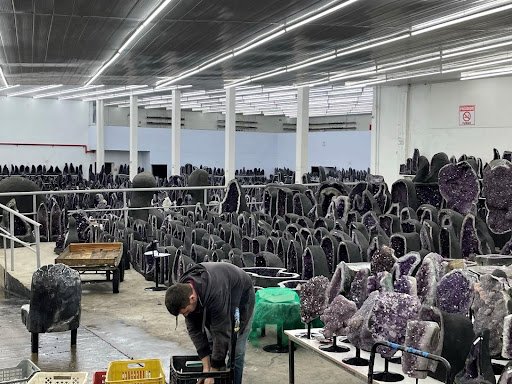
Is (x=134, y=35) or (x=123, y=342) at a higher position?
(x=134, y=35)

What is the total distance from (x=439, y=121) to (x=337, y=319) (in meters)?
13.3

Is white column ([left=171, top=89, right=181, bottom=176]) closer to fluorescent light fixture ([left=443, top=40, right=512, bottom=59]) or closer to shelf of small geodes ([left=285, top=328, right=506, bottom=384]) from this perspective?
fluorescent light fixture ([left=443, top=40, right=512, bottom=59])

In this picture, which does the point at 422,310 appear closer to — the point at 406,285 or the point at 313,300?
the point at 406,285

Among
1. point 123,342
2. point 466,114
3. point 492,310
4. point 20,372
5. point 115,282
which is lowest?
point 123,342

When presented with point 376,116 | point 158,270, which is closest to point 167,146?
point 376,116

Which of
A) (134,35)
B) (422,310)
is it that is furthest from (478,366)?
(134,35)

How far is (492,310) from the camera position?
4.26m

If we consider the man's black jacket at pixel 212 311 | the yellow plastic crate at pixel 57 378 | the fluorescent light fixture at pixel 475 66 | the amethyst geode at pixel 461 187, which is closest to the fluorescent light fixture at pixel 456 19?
the amethyst geode at pixel 461 187

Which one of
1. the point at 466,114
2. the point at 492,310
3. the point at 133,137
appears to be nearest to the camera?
the point at 492,310


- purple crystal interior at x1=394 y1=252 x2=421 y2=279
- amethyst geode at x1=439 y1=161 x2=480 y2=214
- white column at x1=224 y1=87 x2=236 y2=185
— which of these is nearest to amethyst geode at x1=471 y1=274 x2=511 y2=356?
purple crystal interior at x1=394 y1=252 x2=421 y2=279

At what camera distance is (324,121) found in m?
31.5

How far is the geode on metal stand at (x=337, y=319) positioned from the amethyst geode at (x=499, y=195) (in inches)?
117

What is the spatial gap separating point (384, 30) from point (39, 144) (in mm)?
21423

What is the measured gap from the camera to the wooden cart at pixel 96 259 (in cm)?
845
